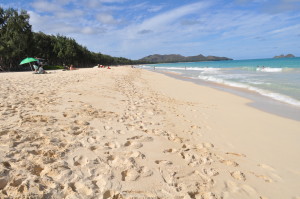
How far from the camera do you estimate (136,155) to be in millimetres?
3350

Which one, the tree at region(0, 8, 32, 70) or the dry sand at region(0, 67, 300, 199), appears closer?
the dry sand at region(0, 67, 300, 199)

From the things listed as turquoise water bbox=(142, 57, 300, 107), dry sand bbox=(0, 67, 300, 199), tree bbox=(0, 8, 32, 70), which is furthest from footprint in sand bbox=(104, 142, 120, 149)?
tree bbox=(0, 8, 32, 70)

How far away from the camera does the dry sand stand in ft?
8.11

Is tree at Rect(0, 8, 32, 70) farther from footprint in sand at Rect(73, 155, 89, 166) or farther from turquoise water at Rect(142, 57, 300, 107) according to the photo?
footprint in sand at Rect(73, 155, 89, 166)

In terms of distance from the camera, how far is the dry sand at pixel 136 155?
247 cm

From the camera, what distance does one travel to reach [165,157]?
3.41 meters

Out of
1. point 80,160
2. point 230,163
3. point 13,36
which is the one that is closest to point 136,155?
point 80,160

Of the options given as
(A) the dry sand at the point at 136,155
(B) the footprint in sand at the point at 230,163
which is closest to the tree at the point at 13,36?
(A) the dry sand at the point at 136,155

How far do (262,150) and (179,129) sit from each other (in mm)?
1830

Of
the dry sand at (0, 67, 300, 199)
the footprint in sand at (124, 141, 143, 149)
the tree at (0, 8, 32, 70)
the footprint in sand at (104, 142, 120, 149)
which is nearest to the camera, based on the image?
the dry sand at (0, 67, 300, 199)

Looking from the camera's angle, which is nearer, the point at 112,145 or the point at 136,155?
the point at 136,155

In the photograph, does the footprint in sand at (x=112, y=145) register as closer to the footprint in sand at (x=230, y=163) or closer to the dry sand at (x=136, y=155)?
the dry sand at (x=136, y=155)

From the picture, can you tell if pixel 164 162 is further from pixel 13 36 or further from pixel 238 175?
pixel 13 36

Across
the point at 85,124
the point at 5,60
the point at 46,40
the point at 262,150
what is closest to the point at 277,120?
the point at 262,150
